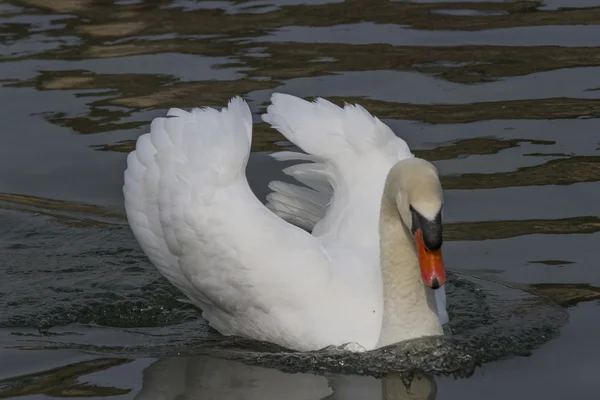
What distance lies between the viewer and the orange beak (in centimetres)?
644

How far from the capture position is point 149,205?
775 centimetres

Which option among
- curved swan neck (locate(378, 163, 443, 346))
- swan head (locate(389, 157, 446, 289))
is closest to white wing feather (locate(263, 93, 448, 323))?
curved swan neck (locate(378, 163, 443, 346))

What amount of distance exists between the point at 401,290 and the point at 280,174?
3.35 m

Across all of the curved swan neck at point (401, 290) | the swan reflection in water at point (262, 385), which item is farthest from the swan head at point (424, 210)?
the swan reflection in water at point (262, 385)

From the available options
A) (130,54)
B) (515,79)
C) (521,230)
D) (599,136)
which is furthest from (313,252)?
(130,54)

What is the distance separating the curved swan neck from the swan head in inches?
9.3

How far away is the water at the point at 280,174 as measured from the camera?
22.6 feet

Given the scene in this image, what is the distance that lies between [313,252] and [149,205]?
3.78 ft

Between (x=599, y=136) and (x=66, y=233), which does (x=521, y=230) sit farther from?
(x=66, y=233)

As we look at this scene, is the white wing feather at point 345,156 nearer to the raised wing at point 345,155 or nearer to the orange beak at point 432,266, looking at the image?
the raised wing at point 345,155

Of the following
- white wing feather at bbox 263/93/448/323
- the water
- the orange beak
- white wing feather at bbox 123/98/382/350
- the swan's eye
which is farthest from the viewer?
white wing feather at bbox 263/93/448/323

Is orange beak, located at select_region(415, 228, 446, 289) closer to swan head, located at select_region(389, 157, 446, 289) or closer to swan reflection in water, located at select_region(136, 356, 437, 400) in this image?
swan head, located at select_region(389, 157, 446, 289)

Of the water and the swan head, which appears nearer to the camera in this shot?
the swan head

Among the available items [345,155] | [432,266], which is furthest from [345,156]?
[432,266]
